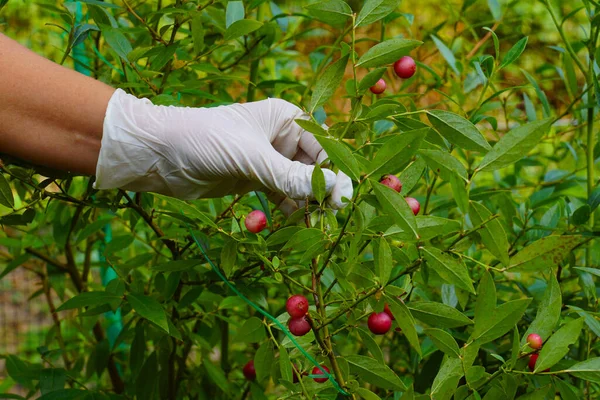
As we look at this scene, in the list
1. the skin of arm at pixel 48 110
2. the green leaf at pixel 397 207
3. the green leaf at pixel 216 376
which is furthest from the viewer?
the green leaf at pixel 216 376

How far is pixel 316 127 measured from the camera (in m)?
0.67

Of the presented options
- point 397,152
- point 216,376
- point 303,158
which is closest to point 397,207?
point 397,152

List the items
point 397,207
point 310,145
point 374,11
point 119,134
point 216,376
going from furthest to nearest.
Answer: point 216,376 → point 310,145 → point 119,134 → point 374,11 → point 397,207

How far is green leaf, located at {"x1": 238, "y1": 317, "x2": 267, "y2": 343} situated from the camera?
791mm

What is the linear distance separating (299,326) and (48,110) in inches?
16.3

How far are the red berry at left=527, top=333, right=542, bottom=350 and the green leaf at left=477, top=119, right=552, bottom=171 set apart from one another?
0.18 metres

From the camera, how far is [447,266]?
2.17ft

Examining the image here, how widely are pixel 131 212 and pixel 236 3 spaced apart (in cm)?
34

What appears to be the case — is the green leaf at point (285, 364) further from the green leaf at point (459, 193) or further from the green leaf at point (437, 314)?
the green leaf at point (459, 193)

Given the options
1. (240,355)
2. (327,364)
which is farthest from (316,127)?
(240,355)

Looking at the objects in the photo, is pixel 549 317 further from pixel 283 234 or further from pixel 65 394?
pixel 65 394

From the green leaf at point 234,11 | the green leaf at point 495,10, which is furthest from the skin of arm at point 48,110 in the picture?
the green leaf at point 495,10

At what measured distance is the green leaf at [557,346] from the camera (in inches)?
26.5

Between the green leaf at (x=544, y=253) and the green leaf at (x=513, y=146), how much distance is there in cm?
8
